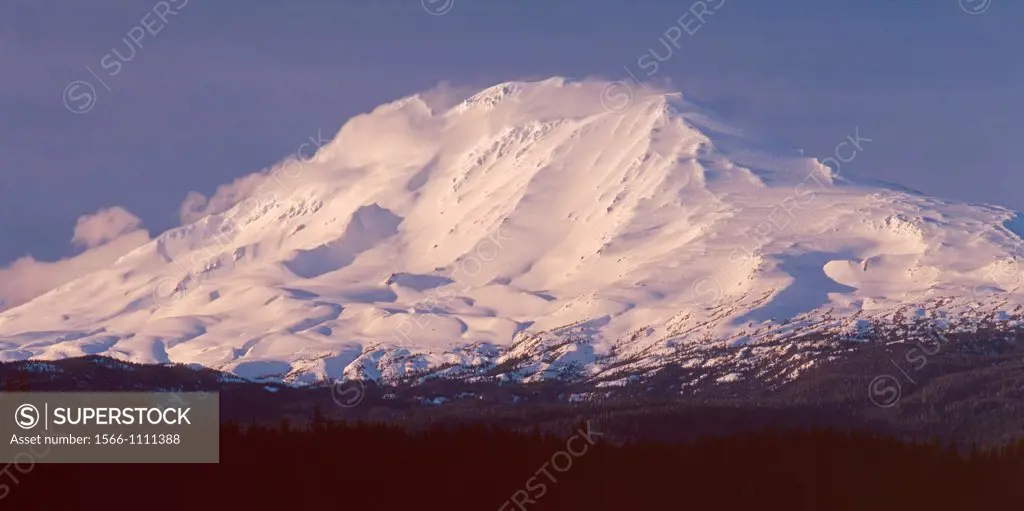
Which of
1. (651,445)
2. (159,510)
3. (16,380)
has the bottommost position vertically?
(159,510)

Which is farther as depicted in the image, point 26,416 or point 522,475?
point 522,475

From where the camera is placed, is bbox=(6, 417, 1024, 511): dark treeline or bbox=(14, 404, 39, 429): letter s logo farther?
bbox=(6, 417, 1024, 511): dark treeline

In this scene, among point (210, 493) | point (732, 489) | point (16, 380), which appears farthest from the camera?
point (16, 380)

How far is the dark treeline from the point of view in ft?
314

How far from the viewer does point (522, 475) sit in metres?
117

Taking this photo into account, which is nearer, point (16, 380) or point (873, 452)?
point (873, 452)

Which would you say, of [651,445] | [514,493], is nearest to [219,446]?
[514,493]

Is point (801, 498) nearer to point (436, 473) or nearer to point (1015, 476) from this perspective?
point (1015, 476)

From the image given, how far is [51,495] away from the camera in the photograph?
91125mm

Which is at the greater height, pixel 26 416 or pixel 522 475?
pixel 26 416

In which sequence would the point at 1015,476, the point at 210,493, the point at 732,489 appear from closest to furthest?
Result: the point at 210,493 < the point at 732,489 < the point at 1015,476

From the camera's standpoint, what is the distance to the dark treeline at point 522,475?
95625 millimetres

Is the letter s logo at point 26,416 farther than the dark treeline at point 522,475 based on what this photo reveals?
No

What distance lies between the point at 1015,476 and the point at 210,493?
70340mm
